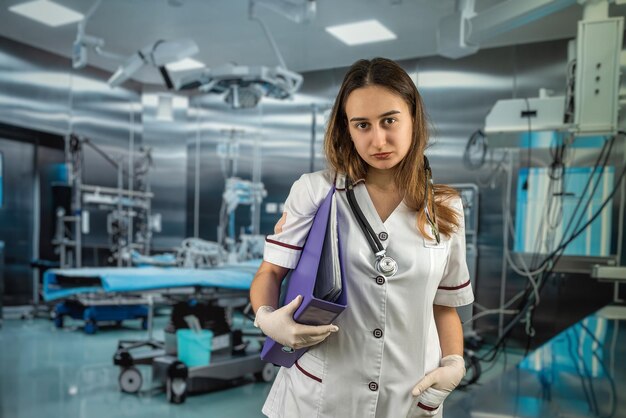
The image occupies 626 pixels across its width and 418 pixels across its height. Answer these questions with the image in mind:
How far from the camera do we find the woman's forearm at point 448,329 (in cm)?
107

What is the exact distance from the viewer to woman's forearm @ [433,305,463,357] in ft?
3.52

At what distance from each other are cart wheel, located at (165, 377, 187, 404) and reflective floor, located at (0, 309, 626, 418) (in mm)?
64

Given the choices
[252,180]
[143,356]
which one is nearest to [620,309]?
[143,356]

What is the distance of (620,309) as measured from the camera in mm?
4301

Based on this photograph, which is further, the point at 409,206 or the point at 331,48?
the point at 331,48

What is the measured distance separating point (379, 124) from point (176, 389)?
2937mm

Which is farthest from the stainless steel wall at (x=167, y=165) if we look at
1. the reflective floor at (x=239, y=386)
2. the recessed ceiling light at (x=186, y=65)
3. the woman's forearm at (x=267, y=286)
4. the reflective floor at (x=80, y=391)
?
the woman's forearm at (x=267, y=286)

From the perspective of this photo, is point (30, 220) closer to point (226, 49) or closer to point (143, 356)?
point (226, 49)

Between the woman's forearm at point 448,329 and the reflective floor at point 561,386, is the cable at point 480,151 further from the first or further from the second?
the woman's forearm at point 448,329

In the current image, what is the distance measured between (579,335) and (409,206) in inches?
115

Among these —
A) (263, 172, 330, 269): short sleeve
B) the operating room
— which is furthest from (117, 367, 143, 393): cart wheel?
(263, 172, 330, 269): short sleeve

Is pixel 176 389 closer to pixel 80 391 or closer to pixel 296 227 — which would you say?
pixel 80 391

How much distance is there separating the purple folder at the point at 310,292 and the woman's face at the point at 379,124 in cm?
11

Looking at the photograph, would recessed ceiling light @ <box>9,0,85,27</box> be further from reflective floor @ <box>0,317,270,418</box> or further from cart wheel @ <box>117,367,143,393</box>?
cart wheel @ <box>117,367,143,393</box>
